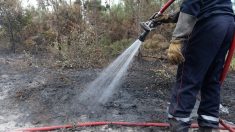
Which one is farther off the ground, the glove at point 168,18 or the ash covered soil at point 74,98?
the glove at point 168,18

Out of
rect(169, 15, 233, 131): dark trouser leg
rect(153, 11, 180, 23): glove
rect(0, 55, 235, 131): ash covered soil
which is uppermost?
rect(153, 11, 180, 23): glove

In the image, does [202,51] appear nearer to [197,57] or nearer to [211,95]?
[197,57]

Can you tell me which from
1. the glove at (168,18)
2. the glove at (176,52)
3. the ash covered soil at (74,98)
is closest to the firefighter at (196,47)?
the glove at (176,52)

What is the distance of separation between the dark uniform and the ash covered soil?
0.78 meters

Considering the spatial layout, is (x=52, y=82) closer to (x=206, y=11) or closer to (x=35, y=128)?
(x=35, y=128)

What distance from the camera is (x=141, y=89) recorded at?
5.23 m

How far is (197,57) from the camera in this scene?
3.39 meters

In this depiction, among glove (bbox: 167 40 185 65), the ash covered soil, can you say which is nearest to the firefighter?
glove (bbox: 167 40 185 65)

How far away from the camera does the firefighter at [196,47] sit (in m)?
3.34

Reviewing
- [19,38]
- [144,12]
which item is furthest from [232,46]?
[19,38]

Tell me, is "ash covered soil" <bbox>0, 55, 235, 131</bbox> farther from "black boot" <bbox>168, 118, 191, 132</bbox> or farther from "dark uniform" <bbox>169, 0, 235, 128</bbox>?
"dark uniform" <bbox>169, 0, 235, 128</bbox>

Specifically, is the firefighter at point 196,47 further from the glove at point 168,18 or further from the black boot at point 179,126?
the glove at point 168,18

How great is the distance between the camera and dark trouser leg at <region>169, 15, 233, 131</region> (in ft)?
11.0

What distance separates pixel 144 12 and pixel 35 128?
14.3 ft
